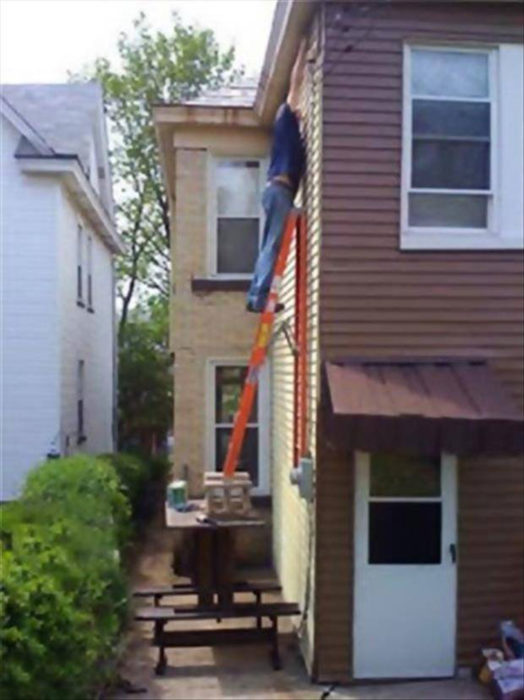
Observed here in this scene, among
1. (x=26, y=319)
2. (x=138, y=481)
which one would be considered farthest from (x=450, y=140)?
(x=138, y=481)

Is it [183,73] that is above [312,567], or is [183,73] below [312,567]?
above

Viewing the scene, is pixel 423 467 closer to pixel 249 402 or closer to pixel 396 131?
pixel 249 402

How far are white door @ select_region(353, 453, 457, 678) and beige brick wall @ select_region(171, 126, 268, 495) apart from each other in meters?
5.20

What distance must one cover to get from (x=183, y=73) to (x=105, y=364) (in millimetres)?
15084

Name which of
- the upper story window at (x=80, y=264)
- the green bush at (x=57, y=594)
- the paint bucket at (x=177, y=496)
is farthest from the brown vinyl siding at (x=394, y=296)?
the upper story window at (x=80, y=264)

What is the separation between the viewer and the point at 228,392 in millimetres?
13883

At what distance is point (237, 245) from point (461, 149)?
17.5 ft

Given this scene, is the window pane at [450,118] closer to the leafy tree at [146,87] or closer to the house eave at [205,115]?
the house eave at [205,115]

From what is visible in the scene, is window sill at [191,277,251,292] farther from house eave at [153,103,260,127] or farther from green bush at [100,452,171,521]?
green bush at [100,452,171,521]

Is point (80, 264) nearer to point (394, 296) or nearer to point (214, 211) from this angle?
point (214, 211)

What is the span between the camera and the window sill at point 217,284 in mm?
13461

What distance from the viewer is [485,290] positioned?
876 cm

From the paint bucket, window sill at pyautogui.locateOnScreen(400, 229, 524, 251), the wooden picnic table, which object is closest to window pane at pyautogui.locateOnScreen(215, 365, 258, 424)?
the paint bucket

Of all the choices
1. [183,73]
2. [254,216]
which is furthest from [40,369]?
[183,73]
